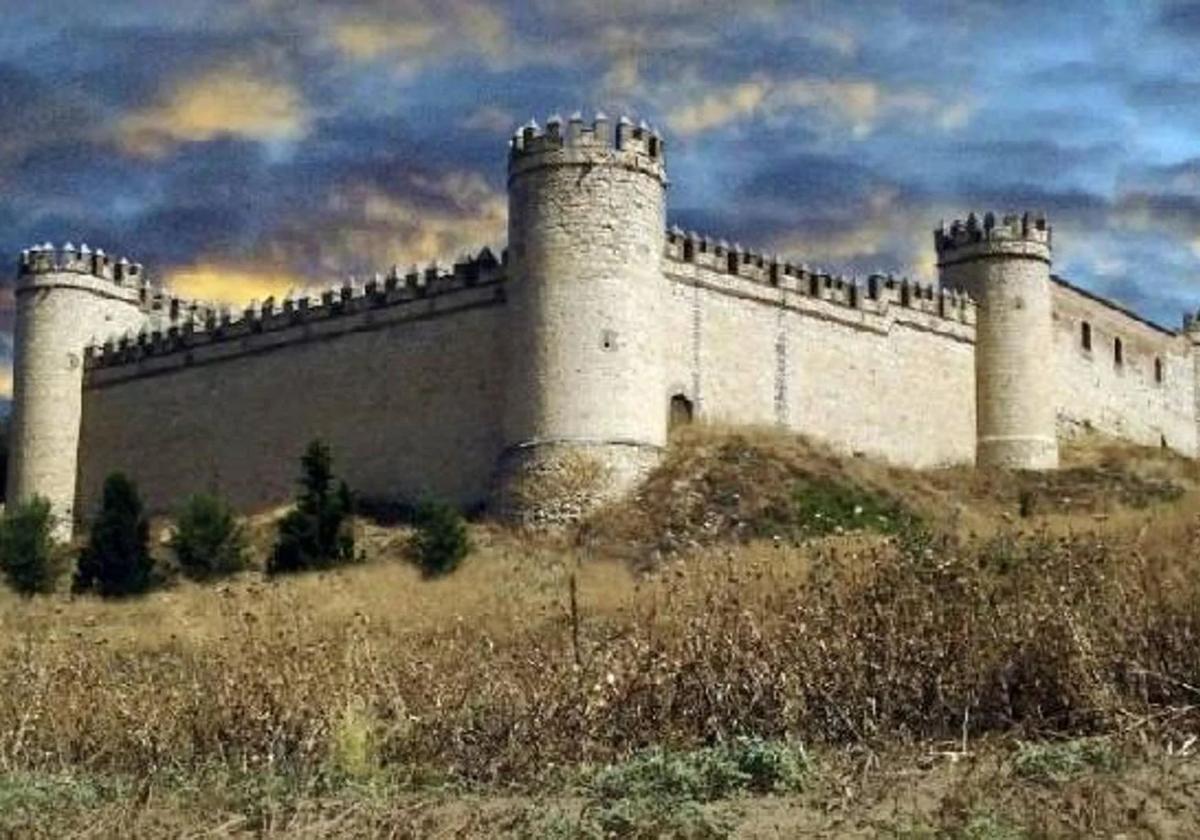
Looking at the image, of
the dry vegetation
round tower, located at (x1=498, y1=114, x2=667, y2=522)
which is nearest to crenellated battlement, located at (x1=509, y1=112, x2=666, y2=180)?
round tower, located at (x1=498, y1=114, x2=667, y2=522)

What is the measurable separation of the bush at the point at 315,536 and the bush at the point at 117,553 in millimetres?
2506

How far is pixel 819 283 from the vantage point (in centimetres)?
4138

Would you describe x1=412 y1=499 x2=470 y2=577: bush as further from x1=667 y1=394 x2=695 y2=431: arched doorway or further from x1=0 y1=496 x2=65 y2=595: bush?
x1=0 y1=496 x2=65 y2=595: bush

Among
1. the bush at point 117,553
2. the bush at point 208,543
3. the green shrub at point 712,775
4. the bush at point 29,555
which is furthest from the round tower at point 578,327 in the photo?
the green shrub at point 712,775

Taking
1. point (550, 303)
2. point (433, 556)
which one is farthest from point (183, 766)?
point (550, 303)

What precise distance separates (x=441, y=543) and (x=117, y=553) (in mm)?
6446

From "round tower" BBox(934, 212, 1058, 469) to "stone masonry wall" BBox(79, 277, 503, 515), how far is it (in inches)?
476

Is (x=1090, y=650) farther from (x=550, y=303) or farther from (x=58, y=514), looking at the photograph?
(x=58, y=514)

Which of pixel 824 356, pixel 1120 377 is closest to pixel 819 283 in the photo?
pixel 824 356

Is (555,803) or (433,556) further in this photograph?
(433,556)

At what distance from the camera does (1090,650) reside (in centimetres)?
1223

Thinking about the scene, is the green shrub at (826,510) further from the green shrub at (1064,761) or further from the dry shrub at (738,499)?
the green shrub at (1064,761)

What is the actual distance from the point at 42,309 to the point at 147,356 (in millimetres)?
2730

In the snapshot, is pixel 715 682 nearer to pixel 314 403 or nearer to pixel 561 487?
pixel 561 487
